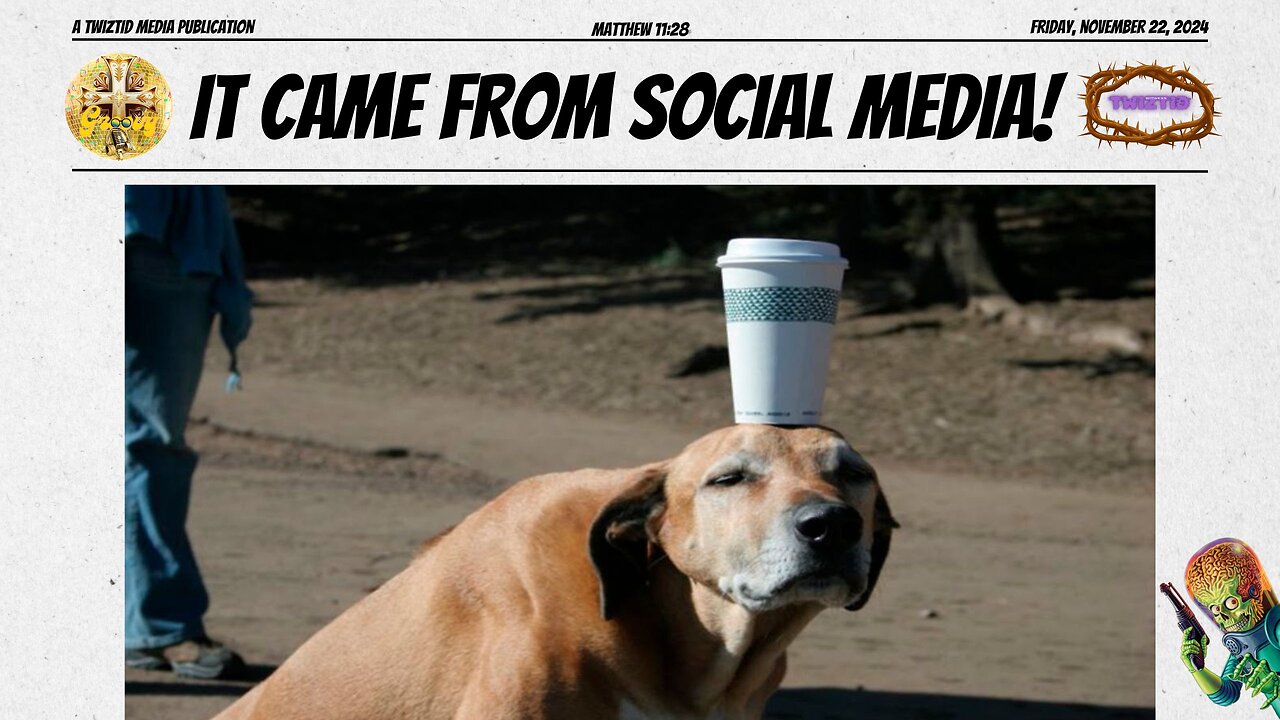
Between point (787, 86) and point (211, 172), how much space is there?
1.97 meters

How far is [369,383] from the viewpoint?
15898 mm

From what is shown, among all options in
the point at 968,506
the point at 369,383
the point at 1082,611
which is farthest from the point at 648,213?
the point at 1082,611

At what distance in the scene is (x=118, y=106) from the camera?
5402 millimetres

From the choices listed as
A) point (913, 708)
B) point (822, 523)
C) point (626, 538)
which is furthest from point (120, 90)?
point (913, 708)

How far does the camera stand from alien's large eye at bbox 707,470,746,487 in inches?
170

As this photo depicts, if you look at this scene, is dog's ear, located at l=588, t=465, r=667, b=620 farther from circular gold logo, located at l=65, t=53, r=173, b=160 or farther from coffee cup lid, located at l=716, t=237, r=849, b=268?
circular gold logo, located at l=65, t=53, r=173, b=160

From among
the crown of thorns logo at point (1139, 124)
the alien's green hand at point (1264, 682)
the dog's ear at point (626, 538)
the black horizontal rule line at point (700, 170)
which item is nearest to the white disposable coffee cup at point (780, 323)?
the dog's ear at point (626, 538)

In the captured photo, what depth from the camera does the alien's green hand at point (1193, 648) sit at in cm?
527

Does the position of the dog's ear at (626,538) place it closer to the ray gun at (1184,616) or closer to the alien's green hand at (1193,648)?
the ray gun at (1184,616)

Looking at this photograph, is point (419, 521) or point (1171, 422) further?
point (419, 521)

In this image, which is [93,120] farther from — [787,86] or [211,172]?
[787,86]

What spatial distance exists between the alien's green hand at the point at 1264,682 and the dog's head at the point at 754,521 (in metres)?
1.46

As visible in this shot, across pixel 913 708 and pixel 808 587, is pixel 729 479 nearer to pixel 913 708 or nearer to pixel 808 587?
pixel 808 587

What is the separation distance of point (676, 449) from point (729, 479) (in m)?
8.86
